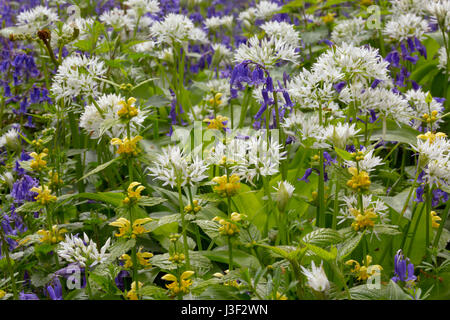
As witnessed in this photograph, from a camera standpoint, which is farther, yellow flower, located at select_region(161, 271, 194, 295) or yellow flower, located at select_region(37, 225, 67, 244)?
yellow flower, located at select_region(37, 225, 67, 244)

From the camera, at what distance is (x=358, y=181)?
1324mm

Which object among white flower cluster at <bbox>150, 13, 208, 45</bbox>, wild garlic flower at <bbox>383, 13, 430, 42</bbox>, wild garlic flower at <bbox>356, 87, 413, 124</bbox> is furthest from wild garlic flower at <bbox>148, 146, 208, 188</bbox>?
wild garlic flower at <bbox>383, 13, 430, 42</bbox>

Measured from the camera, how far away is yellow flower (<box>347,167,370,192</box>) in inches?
51.6

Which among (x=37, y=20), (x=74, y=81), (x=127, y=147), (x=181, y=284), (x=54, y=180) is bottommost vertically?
(x=181, y=284)

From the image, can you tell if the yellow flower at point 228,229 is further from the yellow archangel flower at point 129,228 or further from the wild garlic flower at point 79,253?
the wild garlic flower at point 79,253

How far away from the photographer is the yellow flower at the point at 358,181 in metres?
1.31

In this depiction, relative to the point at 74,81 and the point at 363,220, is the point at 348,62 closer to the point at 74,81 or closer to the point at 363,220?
the point at 363,220

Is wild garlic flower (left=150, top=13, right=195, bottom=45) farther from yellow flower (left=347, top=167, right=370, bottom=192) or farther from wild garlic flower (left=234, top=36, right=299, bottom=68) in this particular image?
yellow flower (left=347, top=167, right=370, bottom=192)

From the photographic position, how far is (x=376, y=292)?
1.26 metres

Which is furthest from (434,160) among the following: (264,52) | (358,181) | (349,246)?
(264,52)

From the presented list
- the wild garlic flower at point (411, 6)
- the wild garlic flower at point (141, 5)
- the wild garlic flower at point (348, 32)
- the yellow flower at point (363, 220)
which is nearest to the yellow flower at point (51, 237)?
the yellow flower at point (363, 220)

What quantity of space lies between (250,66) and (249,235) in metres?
0.63

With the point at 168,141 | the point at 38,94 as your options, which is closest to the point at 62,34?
the point at 38,94

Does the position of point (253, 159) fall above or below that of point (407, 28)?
below
